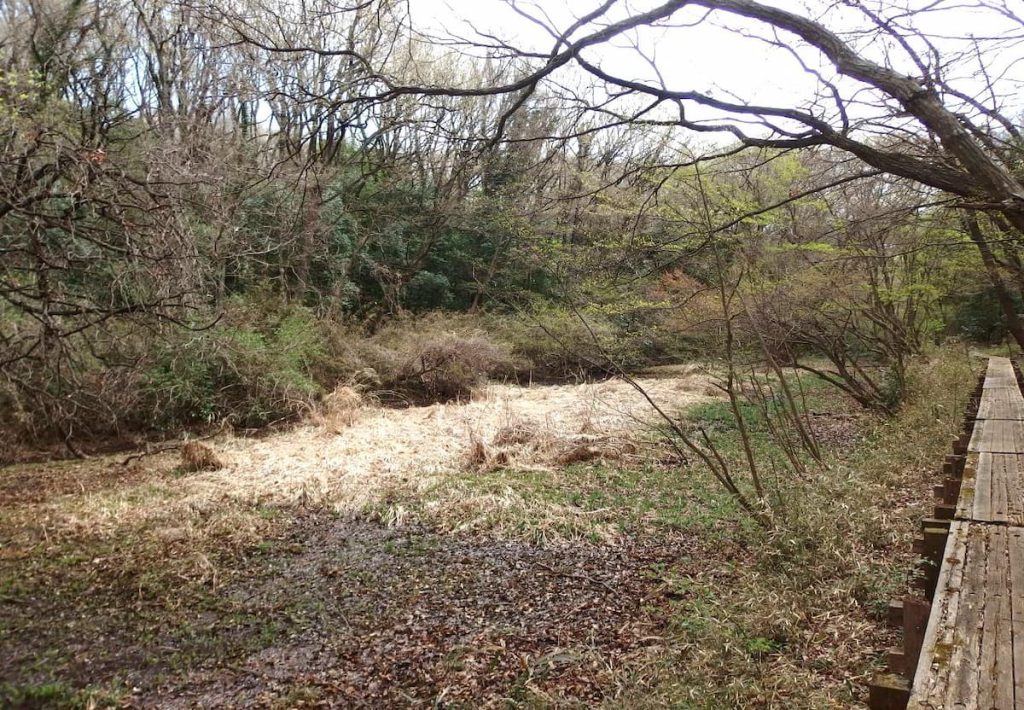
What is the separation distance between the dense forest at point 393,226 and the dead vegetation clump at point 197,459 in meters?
1.27

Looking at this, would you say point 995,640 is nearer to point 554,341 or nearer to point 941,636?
point 941,636

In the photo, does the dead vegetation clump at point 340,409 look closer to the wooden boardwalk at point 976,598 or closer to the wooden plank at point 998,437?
the wooden plank at point 998,437

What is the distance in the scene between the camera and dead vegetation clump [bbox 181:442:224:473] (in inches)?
356

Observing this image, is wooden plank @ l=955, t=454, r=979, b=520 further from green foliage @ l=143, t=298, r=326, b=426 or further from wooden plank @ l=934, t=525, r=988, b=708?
green foliage @ l=143, t=298, r=326, b=426

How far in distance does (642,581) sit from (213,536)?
4276 millimetres

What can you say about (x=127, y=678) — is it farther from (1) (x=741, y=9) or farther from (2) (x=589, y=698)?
(1) (x=741, y=9)

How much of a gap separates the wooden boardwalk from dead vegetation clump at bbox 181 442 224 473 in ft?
27.6

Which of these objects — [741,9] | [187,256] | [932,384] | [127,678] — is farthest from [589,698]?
[932,384]

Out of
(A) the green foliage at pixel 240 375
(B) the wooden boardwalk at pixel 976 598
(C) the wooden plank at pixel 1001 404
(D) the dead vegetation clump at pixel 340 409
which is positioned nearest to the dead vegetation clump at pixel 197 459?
(A) the green foliage at pixel 240 375

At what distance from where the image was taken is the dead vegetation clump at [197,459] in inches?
356

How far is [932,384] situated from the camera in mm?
10375

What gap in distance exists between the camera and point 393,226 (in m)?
17.6

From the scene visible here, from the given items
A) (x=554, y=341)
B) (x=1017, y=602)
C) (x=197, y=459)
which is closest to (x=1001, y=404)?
(x=1017, y=602)

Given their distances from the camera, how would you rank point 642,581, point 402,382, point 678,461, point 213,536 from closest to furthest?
1. point 642,581
2. point 213,536
3. point 678,461
4. point 402,382
